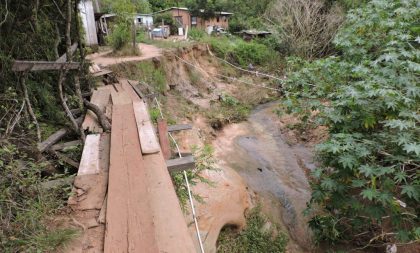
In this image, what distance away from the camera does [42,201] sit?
213 cm

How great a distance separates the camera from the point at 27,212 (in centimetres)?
198

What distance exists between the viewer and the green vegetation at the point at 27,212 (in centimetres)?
178

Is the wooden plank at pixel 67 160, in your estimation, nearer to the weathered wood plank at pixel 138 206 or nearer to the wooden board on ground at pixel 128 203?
the wooden board on ground at pixel 128 203

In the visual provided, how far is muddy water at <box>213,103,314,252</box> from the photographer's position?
6234mm

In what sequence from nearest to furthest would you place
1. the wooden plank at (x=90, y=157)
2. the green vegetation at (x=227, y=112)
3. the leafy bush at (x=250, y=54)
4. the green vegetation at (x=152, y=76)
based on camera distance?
the wooden plank at (x=90, y=157) < the green vegetation at (x=152, y=76) < the green vegetation at (x=227, y=112) < the leafy bush at (x=250, y=54)

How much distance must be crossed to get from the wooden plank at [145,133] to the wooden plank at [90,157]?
0.49 m

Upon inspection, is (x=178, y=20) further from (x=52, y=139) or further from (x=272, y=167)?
(x=52, y=139)

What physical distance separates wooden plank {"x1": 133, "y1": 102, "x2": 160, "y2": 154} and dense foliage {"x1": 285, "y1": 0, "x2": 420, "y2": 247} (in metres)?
2.29

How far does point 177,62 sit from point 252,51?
7963mm

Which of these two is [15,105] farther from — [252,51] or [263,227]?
[252,51]

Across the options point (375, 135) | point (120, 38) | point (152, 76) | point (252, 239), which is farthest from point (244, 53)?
point (375, 135)

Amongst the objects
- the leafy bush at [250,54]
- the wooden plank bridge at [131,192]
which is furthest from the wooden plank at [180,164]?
the leafy bush at [250,54]

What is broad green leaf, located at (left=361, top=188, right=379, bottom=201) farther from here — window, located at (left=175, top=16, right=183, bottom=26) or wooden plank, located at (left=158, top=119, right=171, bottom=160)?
window, located at (left=175, top=16, right=183, bottom=26)

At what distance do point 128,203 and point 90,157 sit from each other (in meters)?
1.03
